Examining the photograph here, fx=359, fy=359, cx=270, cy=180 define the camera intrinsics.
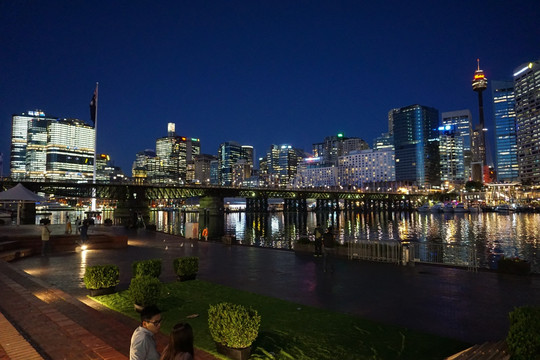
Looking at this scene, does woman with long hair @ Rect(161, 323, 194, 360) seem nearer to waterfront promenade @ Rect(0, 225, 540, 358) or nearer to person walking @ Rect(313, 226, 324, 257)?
waterfront promenade @ Rect(0, 225, 540, 358)

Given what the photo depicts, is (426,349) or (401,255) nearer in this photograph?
(426,349)

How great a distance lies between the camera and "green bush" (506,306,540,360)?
21.7 feet

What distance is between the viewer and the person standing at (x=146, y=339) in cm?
500

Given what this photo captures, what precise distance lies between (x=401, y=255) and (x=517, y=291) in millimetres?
6386

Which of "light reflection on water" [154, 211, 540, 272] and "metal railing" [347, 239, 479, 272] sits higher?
"metal railing" [347, 239, 479, 272]

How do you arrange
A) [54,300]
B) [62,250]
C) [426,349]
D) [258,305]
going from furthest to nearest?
[62,250], [258,305], [54,300], [426,349]

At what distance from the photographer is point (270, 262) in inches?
821

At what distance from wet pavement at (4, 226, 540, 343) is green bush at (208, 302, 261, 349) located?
4884 mm

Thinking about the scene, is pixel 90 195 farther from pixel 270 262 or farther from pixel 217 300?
pixel 217 300

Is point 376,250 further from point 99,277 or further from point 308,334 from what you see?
point 99,277

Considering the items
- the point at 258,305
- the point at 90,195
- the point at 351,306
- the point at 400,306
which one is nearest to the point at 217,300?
the point at 258,305

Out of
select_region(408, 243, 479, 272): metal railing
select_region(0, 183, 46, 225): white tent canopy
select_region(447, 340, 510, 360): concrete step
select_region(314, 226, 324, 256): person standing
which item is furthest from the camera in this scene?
select_region(0, 183, 46, 225): white tent canopy

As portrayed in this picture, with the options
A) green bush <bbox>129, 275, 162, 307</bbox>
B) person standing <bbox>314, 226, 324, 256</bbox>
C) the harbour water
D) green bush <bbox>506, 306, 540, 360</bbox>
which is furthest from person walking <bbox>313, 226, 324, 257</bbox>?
green bush <bbox>506, 306, 540, 360</bbox>

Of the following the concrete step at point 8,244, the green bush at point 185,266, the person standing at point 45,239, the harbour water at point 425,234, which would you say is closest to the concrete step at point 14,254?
the concrete step at point 8,244
